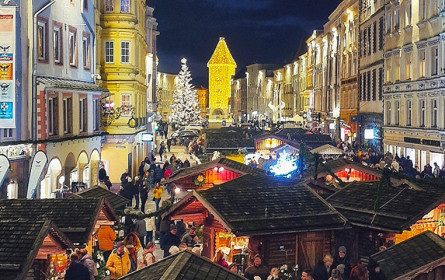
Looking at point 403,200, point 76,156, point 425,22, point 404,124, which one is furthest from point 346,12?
point 403,200

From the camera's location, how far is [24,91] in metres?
25.1

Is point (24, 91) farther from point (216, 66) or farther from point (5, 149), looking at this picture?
point (216, 66)

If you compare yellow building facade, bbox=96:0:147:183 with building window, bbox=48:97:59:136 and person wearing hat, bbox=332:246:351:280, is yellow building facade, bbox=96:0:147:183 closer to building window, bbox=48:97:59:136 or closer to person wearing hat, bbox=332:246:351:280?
building window, bbox=48:97:59:136

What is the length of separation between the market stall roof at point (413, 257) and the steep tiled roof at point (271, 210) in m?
2.92

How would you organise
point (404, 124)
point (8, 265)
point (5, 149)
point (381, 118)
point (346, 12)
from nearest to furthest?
point (8, 265) < point (5, 149) < point (404, 124) < point (381, 118) < point (346, 12)

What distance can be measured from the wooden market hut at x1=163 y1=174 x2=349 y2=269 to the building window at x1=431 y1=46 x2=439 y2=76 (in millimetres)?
19986

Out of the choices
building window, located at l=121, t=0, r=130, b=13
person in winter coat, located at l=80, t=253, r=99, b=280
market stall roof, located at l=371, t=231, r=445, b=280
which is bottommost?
person in winter coat, located at l=80, t=253, r=99, b=280

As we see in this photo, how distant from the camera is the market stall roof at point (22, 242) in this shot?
475 inches

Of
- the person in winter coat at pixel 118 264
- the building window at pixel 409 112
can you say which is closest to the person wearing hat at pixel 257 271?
the person in winter coat at pixel 118 264

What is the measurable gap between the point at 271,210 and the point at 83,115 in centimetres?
1732

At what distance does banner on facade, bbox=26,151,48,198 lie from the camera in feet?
80.4

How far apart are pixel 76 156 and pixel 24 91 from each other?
626cm

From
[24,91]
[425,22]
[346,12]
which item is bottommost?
[24,91]

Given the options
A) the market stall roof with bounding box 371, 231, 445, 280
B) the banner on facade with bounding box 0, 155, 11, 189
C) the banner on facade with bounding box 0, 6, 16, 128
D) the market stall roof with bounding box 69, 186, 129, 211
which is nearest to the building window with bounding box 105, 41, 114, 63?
the banner on facade with bounding box 0, 6, 16, 128
